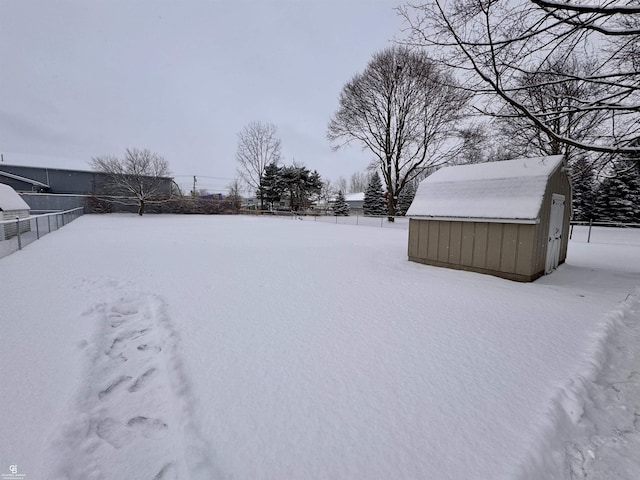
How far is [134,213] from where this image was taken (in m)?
25.6

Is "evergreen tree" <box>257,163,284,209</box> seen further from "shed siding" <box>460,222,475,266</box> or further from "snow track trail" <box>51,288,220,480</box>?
"snow track trail" <box>51,288,220,480</box>

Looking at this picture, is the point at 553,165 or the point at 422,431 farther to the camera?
the point at 553,165

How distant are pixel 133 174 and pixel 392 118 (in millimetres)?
22385

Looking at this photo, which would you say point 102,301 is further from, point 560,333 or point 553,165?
point 553,165

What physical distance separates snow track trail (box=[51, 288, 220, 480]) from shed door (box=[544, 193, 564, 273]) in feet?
22.8

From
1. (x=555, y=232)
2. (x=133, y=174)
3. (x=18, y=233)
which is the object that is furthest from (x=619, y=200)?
(x=133, y=174)

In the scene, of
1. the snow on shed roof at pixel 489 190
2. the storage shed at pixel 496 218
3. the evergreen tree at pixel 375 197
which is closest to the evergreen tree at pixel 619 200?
the evergreen tree at pixel 375 197

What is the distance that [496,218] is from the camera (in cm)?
529

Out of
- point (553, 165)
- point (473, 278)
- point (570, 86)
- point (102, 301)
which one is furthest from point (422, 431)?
point (570, 86)

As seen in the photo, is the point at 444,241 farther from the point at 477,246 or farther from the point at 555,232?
the point at 555,232

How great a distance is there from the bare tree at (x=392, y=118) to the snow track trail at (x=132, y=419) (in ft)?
59.3

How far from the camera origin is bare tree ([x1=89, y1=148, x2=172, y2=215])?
78.6 ft

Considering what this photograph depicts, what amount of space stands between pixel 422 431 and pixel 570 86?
10337 mm

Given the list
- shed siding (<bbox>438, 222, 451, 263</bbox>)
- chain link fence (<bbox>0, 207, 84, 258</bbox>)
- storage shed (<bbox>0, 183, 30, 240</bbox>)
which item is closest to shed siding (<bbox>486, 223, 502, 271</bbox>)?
shed siding (<bbox>438, 222, 451, 263</bbox>)
